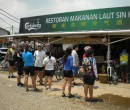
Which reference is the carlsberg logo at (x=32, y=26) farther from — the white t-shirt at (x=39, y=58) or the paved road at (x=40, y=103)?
the paved road at (x=40, y=103)

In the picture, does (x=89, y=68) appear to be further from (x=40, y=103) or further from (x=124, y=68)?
(x=124, y=68)

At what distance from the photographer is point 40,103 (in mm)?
9594

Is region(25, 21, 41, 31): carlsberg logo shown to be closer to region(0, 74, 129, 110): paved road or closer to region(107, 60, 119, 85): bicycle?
region(107, 60, 119, 85): bicycle

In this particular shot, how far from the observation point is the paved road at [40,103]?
29.6 ft

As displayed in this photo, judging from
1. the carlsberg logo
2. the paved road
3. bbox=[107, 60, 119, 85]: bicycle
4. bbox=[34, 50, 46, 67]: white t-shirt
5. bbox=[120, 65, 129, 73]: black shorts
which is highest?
the carlsberg logo

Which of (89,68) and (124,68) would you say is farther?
(124,68)

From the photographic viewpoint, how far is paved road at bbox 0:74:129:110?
9.03 m

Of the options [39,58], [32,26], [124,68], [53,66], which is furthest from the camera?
[32,26]

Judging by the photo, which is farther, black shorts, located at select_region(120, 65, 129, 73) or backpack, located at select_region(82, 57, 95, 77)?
black shorts, located at select_region(120, 65, 129, 73)

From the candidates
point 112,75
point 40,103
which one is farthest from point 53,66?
point 112,75

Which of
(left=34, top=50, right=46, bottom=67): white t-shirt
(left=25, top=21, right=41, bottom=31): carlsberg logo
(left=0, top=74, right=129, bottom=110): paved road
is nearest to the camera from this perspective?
(left=0, top=74, right=129, bottom=110): paved road

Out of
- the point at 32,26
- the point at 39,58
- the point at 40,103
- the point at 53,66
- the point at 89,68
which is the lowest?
the point at 40,103

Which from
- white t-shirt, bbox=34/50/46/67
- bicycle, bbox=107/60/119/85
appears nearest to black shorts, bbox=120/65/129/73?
bicycle, bbox=107/60/119/85

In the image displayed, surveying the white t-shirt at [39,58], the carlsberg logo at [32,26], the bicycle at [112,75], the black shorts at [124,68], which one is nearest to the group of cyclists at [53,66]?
the white t-shirt at [39,58]
